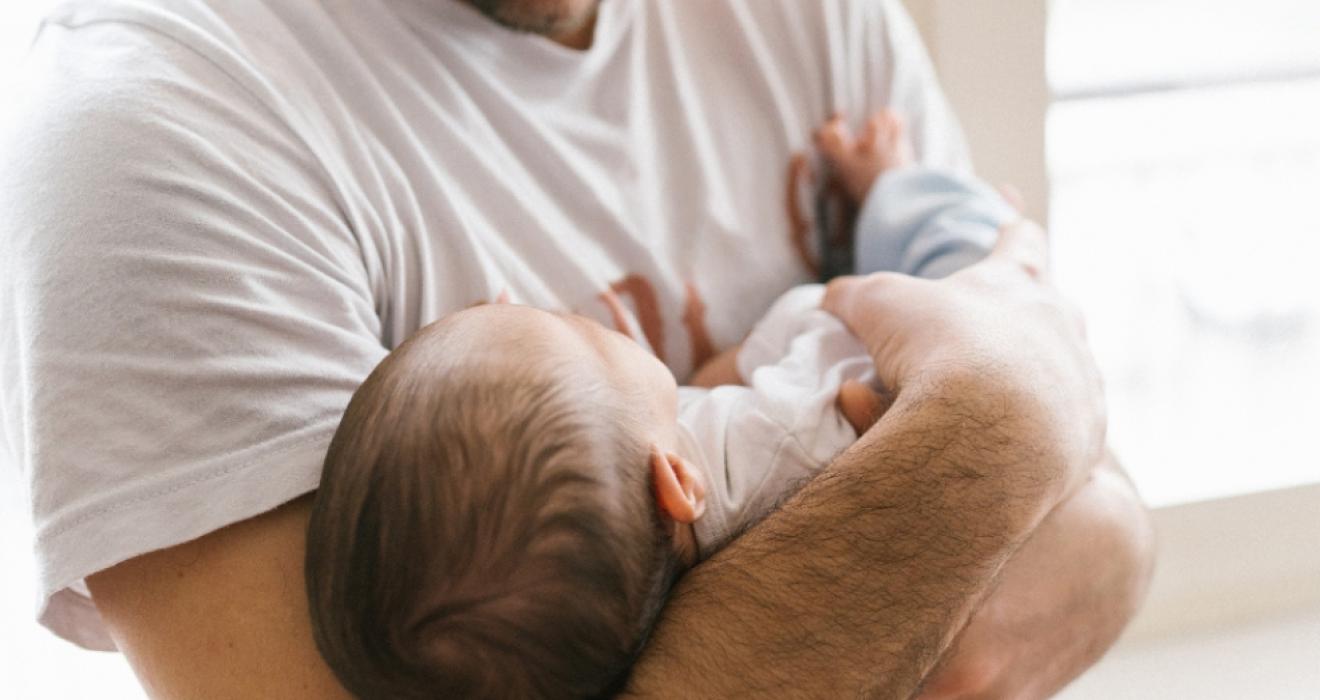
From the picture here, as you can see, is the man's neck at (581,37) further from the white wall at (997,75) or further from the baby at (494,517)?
the white wall at (997,75)

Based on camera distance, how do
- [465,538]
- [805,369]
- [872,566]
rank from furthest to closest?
[805,369] → [872,566] → [465,538]

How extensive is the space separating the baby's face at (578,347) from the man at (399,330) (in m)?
0.10

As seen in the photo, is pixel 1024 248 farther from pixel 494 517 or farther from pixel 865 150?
pixel 494 517

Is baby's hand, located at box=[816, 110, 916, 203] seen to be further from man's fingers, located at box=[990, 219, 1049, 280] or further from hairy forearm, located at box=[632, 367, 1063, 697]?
hairy forearm, located at box=[632, 367, 1063, 697]

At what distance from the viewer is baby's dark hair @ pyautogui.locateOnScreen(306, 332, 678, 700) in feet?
2.33

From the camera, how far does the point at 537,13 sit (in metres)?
1.04

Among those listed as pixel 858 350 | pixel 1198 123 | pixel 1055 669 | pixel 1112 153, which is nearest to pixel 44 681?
pixel 858 350

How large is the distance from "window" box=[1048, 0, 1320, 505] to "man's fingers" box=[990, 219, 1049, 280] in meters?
0.60

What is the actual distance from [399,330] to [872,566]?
422 mm

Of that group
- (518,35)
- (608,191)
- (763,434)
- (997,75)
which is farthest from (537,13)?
(997,75)

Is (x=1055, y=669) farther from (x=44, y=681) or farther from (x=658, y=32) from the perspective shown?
(x=44, y=681)

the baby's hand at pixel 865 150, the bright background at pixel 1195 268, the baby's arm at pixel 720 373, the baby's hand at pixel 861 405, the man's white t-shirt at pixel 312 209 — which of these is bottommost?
the bright background at pixel 1195 268

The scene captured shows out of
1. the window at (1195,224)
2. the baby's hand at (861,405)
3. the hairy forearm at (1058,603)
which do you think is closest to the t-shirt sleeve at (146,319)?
the baby's hand at (861,405)

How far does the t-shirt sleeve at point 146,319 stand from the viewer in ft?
2.35
